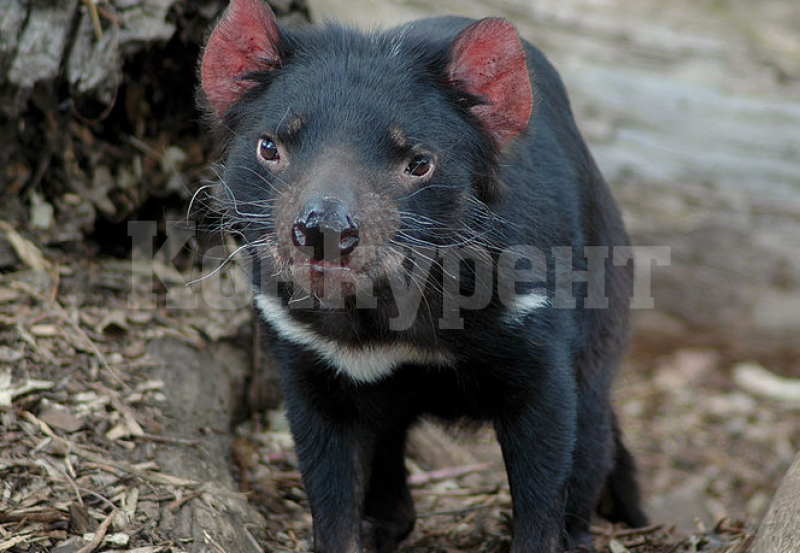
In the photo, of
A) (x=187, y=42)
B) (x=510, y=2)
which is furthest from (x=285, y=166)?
(x=510, y=2)

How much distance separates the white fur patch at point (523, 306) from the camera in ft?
10.3

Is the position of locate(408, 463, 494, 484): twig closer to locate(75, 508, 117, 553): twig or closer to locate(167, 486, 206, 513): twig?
locate(167, 486, 206, 513): twig

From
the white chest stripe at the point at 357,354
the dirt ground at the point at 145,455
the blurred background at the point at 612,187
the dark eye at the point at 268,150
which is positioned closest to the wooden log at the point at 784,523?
the dirt ground at the point at 145,455

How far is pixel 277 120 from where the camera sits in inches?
116

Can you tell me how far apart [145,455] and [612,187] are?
328 cm

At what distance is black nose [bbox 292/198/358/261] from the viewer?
261cm

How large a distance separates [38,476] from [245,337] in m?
1.47

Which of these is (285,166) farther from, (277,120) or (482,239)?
(482,239)

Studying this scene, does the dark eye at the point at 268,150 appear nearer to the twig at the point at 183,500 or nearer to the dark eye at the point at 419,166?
the dark eye at the point at 419,166

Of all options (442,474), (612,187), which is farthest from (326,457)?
(612,187)

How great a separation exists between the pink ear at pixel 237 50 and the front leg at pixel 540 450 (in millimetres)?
1295

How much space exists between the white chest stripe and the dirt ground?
619 millimetres

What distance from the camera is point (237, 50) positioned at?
311 centimetres

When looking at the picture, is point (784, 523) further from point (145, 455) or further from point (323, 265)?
point (145, 455)
